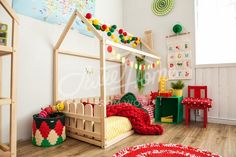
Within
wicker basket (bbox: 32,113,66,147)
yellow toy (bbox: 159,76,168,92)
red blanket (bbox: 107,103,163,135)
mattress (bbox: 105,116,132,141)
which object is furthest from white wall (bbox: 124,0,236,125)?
wicker basket (bbox: 32,113,66,147)

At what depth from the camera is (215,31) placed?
3025mm

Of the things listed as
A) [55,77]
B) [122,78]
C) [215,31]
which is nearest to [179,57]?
[215,31]

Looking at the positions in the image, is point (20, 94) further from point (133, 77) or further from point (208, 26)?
point (208, 26)

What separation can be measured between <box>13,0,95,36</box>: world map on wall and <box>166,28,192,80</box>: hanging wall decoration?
5.12ft

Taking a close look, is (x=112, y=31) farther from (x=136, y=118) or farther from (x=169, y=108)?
(x=169, y=108)

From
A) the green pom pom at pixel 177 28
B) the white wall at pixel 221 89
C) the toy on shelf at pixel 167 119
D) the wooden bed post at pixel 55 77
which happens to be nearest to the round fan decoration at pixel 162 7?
the green pom pom at pixel 177 28

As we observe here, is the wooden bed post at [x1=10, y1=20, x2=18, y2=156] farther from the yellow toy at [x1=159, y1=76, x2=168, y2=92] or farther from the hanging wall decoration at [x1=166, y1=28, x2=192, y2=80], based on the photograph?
the hanging wall decoration at [x1=166, y1=28, x2=192, y2=80]

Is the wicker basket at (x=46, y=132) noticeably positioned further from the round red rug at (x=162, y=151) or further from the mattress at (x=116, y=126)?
the round red rug at (x=162, y=151)

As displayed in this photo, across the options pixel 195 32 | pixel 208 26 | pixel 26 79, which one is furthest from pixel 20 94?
pixel 208 26

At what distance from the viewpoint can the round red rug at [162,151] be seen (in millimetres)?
1588

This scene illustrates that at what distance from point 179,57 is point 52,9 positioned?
224 cm

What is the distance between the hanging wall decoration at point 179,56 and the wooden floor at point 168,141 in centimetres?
104

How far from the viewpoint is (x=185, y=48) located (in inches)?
125

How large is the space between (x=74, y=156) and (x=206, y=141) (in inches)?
57.1
